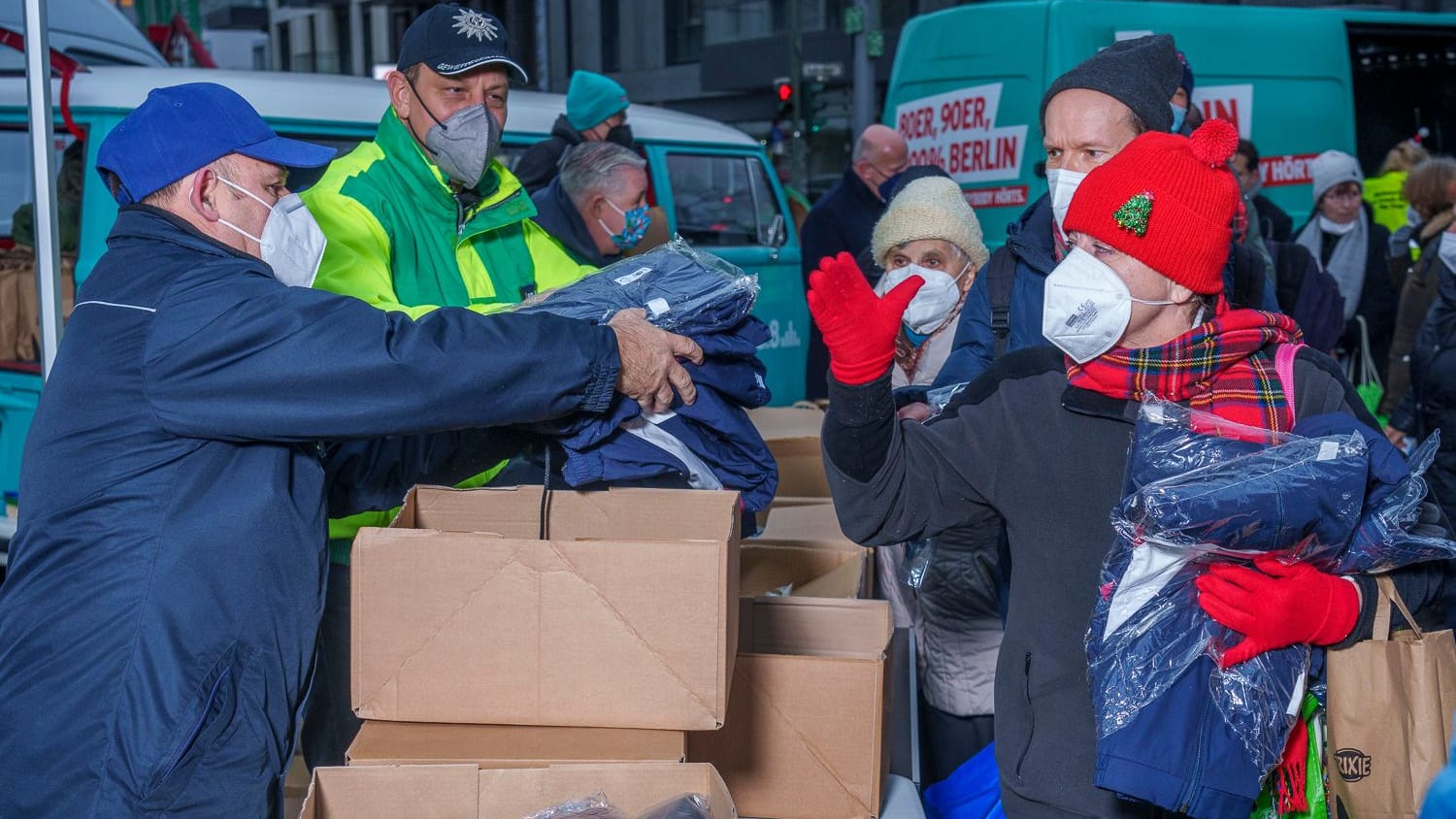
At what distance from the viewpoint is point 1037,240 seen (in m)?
2.73

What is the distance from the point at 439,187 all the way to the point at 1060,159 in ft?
3.99

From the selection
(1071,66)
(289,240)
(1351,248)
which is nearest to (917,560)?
(289,240)

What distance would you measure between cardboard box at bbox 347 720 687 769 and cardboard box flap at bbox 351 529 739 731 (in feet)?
0.10

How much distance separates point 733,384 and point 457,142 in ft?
2.84

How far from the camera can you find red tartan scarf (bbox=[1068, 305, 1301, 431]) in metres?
2.00

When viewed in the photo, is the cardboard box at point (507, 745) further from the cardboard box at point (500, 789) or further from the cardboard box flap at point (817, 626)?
the cardboard box flap at point (817, 626)

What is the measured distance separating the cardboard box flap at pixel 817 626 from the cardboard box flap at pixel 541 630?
0.69 metres

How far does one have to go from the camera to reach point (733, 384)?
2.40 meters

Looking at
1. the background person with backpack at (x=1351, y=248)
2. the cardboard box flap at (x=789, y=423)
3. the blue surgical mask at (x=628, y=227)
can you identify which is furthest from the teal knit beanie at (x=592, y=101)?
the background person with backpack at (x=1351, y=248)

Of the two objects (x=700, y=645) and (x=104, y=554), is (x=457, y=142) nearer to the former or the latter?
(x=104, y=554)

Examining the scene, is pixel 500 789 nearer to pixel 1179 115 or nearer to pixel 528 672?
pixel 528 672

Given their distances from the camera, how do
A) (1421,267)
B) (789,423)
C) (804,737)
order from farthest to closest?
(1421,267), (789,423), (804,737)

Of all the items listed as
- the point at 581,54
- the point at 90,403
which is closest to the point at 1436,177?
the point at 90,403

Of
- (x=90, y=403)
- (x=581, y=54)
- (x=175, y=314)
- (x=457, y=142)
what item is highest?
(x=581, y=54)
